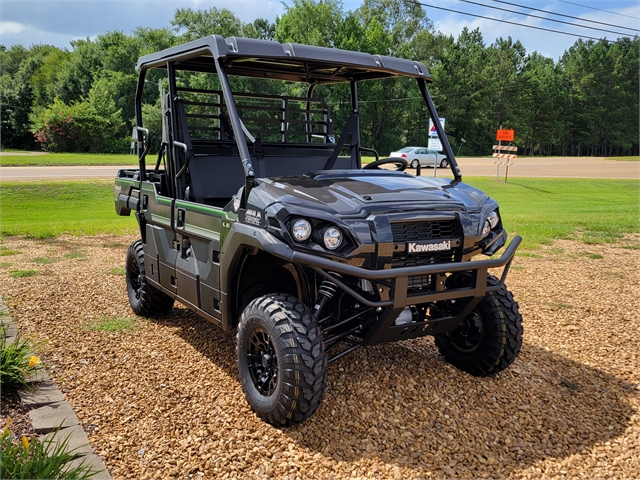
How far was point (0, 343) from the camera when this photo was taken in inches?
154

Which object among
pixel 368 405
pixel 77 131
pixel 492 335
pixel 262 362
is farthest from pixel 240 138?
pixel 77 131

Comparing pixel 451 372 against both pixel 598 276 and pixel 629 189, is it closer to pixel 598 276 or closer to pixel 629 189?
pixel 598 276

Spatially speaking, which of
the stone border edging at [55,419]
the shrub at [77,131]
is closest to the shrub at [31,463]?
the stone border edging at [55,419]

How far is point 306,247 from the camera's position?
317cm

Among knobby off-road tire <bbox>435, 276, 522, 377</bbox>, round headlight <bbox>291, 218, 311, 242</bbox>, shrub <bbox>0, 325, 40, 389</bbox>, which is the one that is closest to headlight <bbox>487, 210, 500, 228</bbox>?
knobby off-road tire <bbox>435, 276, 522, 377</bbox>

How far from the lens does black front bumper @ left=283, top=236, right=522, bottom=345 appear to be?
304 cm

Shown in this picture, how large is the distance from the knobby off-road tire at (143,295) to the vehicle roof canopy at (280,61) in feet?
5.44

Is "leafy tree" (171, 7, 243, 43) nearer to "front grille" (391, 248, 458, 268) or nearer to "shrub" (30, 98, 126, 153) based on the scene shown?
"shrub" (30, 98, 126, 153)

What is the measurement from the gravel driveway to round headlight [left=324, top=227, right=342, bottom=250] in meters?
1.08

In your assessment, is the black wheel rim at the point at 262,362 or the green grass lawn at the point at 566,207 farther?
the green grass lawn at the point at 566,207

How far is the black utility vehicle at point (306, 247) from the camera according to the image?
319 cm

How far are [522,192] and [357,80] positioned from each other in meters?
15.5

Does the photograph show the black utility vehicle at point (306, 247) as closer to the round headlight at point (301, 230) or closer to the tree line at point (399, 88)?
the round headlight at point (301, 230)

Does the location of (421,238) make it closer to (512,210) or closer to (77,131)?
(512,210)
